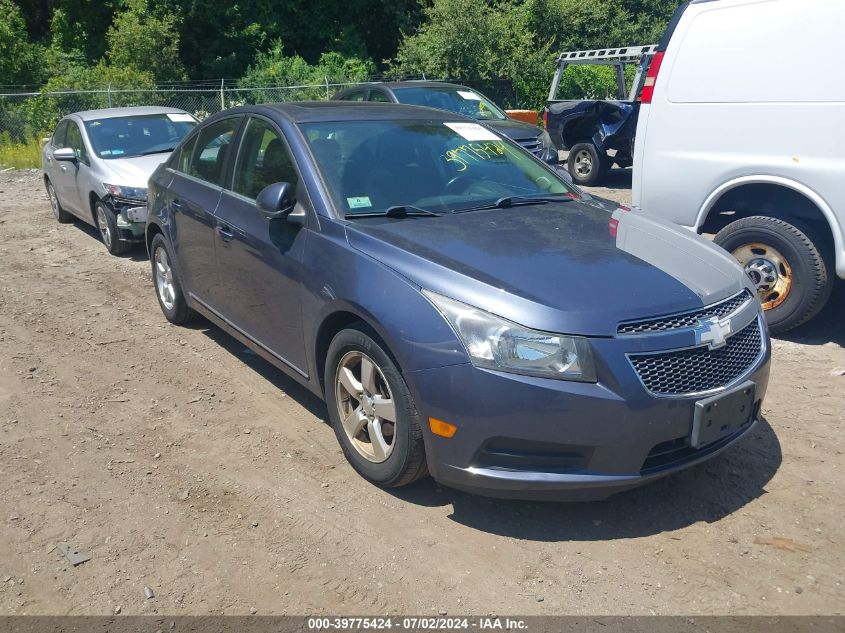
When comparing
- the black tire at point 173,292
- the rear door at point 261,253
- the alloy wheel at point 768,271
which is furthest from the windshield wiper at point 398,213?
the alloy wheel at point 768,271

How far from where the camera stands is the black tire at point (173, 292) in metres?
5.94

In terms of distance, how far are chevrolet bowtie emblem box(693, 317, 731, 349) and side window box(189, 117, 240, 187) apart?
123 inches

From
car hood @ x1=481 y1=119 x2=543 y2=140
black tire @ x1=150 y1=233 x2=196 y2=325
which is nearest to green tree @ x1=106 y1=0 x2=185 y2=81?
car hood @ x1=481 y1=119 x2=543 y2=140

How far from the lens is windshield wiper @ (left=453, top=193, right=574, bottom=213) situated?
169 inches

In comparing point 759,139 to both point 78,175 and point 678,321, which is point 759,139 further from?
point 78,175

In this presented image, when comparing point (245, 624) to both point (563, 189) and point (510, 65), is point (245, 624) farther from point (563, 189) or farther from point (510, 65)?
point (510, 65)

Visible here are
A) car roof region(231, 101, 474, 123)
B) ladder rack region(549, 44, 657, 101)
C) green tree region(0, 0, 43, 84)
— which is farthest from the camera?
green tree region(0, 0, 43, 84)

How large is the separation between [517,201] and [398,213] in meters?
0.76

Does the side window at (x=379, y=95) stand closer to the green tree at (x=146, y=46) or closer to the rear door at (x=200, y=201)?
the rear door at (x=200, y=201)

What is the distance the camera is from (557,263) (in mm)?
3547

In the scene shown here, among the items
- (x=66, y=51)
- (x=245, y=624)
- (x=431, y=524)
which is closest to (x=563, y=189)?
(x=431, y=524)

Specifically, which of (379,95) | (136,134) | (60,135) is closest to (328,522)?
(136,134)

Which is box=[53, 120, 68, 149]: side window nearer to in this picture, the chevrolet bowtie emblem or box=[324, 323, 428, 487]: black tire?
box=[324, 323, 428, 487]: black tire

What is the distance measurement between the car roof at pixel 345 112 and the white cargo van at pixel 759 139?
190 cm
